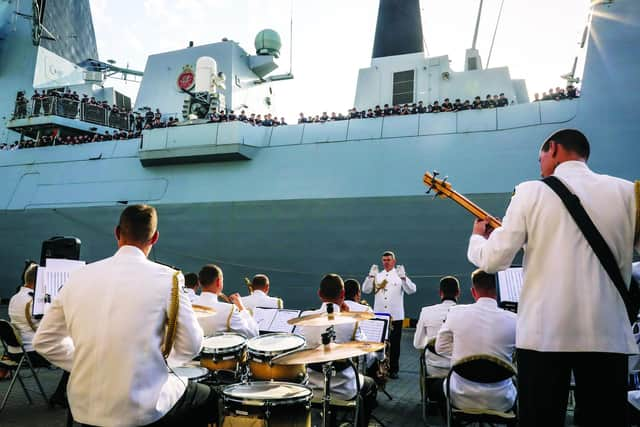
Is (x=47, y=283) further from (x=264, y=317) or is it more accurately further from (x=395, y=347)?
(x=395, y=347)

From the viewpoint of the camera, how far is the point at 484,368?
10.3 feet

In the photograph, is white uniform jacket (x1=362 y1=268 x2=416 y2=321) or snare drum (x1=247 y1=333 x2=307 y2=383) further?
white uniform jacket (x1=362 y1=268 x2=416 y2=321)

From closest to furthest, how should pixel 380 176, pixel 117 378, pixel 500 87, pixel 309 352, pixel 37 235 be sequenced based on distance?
pixel 117 378
pixel 309 352
pixel 380 176
pixel 500 87
pixel 37 235

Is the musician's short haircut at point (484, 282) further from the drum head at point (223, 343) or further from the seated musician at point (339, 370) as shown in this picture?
the drum head at point (223, 343)

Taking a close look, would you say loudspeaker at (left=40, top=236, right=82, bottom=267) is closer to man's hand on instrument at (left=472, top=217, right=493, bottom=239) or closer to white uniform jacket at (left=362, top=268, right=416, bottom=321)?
white uniform jacket at (left=362, top=268, right=416, bottom=321)

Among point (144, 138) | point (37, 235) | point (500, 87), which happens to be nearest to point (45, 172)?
point (37, 235)

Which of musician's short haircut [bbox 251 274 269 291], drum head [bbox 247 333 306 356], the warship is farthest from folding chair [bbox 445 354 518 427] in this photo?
the warship

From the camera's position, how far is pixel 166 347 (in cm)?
228

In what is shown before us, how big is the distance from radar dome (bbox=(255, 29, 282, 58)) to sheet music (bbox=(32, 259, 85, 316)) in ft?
48.6

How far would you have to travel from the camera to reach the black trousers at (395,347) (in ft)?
22.4

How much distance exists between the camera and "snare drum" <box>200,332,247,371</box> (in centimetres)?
375

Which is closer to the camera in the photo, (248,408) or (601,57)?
(248,408)

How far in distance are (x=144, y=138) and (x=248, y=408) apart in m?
12.1

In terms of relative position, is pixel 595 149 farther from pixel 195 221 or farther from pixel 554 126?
pixel 195 221
